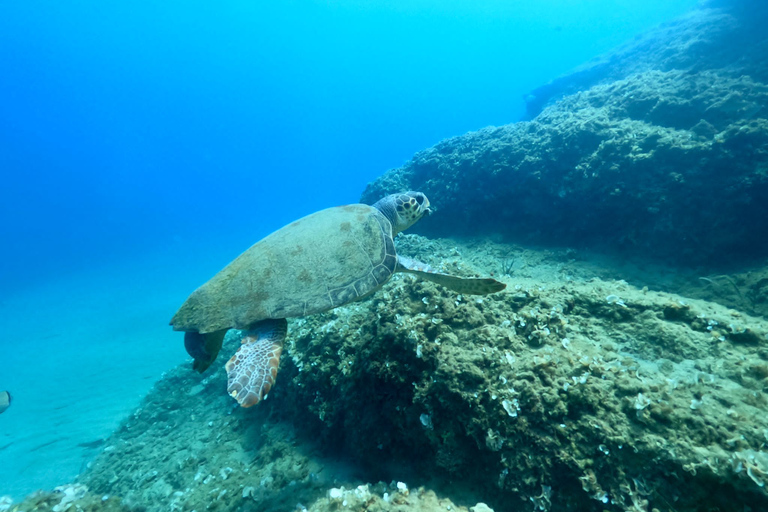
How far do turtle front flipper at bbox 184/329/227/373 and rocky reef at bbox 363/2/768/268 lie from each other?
26.5 ft

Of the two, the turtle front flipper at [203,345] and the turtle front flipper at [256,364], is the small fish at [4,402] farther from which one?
the turtle front flipper at [256,364]

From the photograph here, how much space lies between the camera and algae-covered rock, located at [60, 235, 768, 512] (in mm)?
2186

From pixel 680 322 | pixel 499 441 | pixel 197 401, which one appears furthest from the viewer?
pixel 197 401

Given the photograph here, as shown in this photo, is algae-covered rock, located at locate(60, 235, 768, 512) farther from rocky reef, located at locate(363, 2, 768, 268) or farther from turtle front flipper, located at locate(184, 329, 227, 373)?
rocky reef, located at locate(363, 2, 768, 268)

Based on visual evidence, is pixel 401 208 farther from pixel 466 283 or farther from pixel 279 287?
pixel 279 287

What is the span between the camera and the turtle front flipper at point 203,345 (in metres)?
3.80

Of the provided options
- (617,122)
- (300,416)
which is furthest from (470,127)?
(300,416)

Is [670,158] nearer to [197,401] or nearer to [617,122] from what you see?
[617,122]

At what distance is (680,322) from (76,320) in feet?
102

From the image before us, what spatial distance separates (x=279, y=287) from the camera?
3648 millimetres

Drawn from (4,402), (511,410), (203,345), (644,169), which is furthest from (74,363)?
(644,169)

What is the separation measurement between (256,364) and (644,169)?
9276 millimetres

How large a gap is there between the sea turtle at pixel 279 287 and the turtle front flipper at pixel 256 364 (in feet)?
0.03

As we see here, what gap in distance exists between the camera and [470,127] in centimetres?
12312
